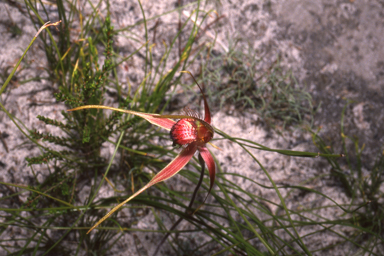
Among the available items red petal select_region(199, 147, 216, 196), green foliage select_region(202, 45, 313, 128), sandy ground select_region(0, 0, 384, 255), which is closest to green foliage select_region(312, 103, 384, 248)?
sandy ground select_region(0, 0, 384, 255)

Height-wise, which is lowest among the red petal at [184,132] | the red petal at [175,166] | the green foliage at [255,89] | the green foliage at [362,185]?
the red petal at [175,166]

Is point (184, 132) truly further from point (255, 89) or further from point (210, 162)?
point (255, 89)

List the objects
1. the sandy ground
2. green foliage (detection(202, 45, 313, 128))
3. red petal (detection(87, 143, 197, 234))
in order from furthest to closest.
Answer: green foliage (detection(202, 45, 313, 128)) → the sandy ground → red petal (detection(87, 143, 197, 234))

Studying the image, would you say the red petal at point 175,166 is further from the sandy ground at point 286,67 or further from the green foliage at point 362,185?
the green foliage at point 362,185

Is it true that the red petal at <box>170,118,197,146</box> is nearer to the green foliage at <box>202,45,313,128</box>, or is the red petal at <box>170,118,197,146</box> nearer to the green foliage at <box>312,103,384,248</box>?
the green foliage at <box>202,45,313,128</box>

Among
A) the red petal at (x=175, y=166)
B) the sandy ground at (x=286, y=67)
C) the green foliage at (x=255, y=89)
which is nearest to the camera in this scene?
the red petal at (x=175, y=166)

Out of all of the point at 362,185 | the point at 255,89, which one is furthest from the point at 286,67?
the point at 362,185

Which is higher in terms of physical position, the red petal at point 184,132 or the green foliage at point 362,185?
the green foliage at point 362,185

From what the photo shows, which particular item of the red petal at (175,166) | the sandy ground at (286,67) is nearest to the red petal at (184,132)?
the red petal at (175,166)

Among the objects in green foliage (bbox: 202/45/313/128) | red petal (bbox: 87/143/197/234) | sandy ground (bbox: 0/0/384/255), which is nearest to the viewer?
red petal (bbox: 87/143/197/234)
